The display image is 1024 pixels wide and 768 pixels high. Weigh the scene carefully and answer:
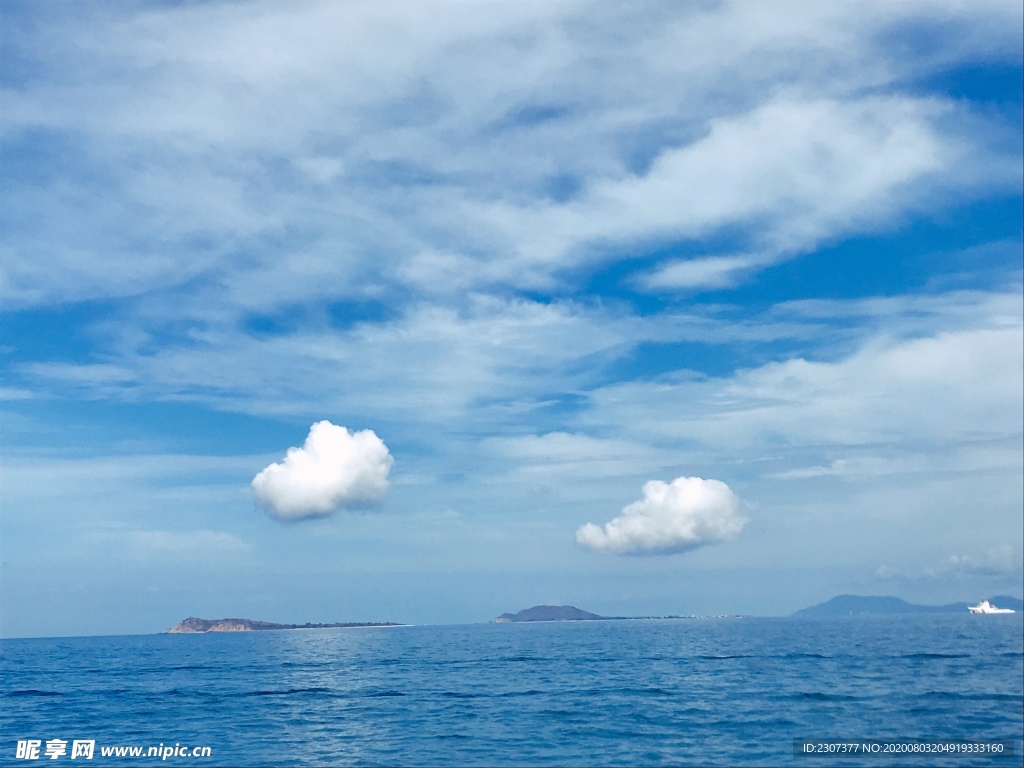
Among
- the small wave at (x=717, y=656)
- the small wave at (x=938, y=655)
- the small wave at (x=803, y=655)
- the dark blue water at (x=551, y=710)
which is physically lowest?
the small wave at (x=717, y=656)

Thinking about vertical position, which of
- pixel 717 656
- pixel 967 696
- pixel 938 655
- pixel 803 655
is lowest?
pixel 717 656

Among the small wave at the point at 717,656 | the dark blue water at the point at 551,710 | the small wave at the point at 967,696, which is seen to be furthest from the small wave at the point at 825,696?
the small wave at the point at 717,656

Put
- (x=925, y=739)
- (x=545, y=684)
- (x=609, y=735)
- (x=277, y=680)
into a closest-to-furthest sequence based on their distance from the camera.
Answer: (x=925, y=739) → (x=609, y=735) → (x=545, y=684) → (x=277, y=680)

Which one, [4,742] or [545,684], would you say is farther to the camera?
[545,684]

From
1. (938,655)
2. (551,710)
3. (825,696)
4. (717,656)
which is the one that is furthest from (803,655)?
(551,710)

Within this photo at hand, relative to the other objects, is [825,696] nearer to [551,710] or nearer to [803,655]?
[551,710]

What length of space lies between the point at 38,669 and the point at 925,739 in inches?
6492

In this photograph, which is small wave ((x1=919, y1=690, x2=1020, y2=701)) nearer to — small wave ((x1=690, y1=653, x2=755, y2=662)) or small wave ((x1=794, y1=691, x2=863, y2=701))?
small wave ((x1=794, y1=691, x2=863, y2=701))

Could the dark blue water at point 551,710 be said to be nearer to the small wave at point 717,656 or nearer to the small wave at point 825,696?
the small wave at point 825,696

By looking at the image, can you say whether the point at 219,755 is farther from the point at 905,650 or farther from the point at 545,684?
the point at 905,650

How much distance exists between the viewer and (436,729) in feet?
188

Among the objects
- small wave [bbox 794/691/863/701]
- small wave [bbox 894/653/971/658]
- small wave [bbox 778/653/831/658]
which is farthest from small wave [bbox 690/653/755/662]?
small wave [bbox 794/691/863/701]

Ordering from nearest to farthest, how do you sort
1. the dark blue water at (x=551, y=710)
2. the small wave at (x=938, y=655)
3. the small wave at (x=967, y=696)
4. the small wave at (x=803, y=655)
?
1. the dark blue water at (x=551, y=710)
2. the small wave at (x=967, y=696)
3. the small wave at (x=938, y=655)
4. the small wave at (x=803, y=655)

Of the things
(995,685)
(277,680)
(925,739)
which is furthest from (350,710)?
(995,685)
